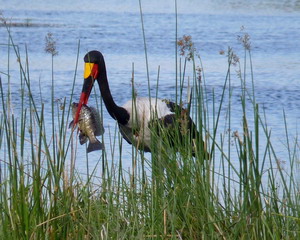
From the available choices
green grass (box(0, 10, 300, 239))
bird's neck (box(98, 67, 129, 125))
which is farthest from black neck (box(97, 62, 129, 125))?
green grass (box(0, 10, 300, 239))

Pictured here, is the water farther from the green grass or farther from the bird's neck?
the green grass

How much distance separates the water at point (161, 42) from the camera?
7016 millimetres

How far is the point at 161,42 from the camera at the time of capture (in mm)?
9742

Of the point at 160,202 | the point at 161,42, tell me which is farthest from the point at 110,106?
the point at 161,42

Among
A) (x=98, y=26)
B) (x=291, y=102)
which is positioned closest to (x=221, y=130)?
(x=291, y=102)

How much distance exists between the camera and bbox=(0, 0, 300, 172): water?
7.02 metres

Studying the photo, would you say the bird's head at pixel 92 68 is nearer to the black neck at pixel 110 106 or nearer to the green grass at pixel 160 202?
the black neck at pixel 110 106

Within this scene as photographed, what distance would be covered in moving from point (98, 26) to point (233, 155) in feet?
21.5

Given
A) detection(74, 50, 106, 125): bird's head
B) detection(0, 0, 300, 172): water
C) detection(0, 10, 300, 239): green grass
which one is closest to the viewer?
detection(0, 10, 300, 239): green grass

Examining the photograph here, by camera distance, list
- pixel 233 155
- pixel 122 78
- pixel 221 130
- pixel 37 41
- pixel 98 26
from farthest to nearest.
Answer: pixel 98 26, pixel 37 41, pixel 122 78, pixel 221 130, pixel 233 155

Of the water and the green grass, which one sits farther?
the water

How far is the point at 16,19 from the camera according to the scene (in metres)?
11.7

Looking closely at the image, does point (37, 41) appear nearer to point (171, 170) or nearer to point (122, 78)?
point (122, 78)

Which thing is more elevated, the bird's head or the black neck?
the bird's head
